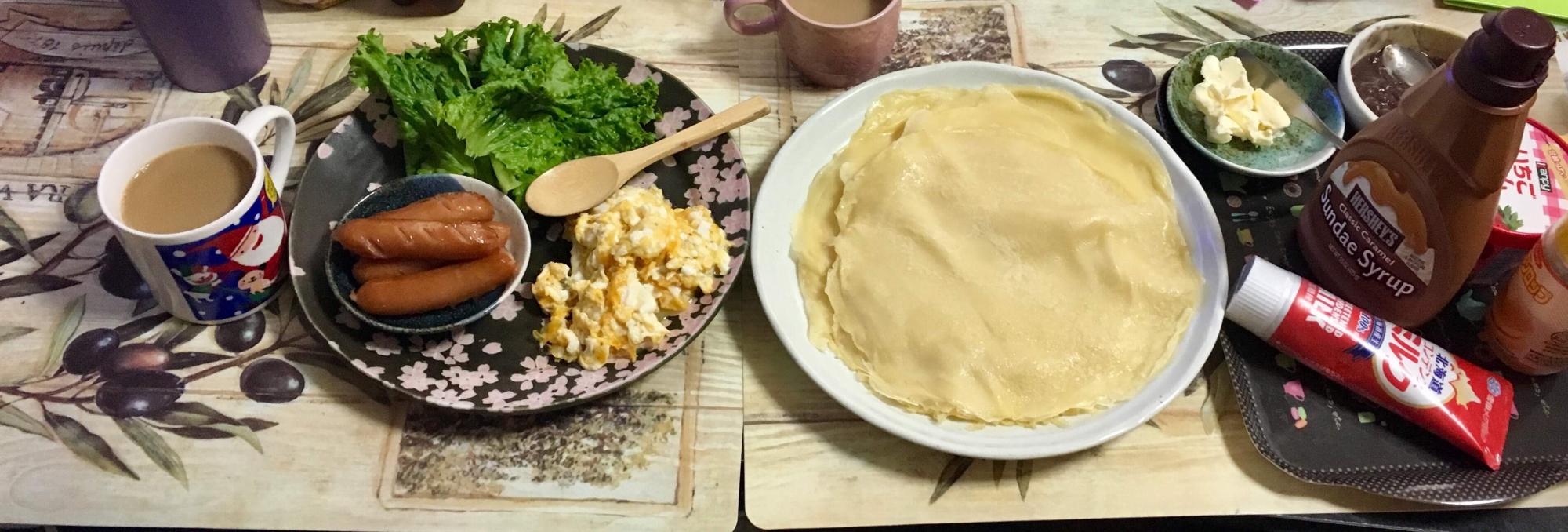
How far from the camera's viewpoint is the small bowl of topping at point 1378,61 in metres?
1.44

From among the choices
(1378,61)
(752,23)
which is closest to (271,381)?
(752,23)

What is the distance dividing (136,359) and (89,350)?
0.24ft

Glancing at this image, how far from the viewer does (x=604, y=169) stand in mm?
1316

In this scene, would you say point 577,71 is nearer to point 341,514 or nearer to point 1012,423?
point 341,514

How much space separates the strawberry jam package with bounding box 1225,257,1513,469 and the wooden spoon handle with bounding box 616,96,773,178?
771mm

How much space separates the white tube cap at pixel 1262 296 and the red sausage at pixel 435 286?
40.4 inches

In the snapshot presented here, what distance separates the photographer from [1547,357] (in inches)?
46.1

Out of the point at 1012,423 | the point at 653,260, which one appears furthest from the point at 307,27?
the point at 1012,423

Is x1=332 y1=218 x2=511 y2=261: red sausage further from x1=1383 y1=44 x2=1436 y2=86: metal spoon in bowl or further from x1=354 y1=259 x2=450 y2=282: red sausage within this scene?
A: x1=1383 y1=44 x2=1436 y2=86: metal spoon in bowl

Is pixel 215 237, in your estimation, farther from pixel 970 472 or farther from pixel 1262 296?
pixel 1262 296

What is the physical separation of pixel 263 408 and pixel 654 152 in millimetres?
666

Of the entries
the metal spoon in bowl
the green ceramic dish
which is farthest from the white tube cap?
the metal spoon in bowl

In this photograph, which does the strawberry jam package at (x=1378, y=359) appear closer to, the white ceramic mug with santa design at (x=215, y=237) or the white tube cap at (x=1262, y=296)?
the white tube cap at (x=1262, y=296)

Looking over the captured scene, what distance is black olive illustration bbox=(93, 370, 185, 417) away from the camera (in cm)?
116
